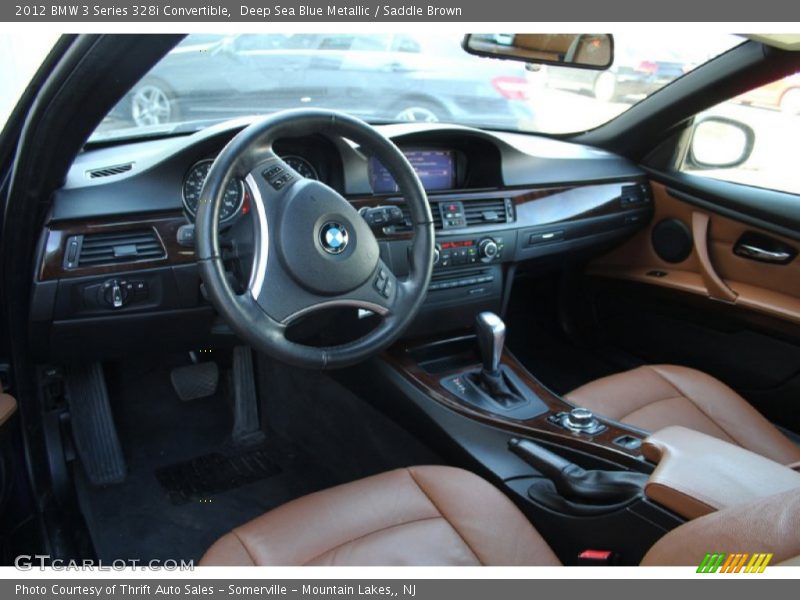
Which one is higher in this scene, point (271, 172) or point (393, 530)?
point (271, 172)

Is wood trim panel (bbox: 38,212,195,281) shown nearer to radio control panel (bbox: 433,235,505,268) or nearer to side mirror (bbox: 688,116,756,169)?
radio control panel (bbox: 433,235,505,268)

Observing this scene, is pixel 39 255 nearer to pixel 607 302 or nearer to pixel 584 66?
pixel 584 66

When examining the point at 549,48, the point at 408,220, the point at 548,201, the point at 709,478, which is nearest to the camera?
the point at 709,478

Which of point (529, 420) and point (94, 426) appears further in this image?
point (94, 426)

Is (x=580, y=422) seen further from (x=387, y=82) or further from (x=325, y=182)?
(x=387, y=82)

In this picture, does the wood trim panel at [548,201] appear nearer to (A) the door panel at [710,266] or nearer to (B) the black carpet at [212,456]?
(A) the door panel at [710,266]

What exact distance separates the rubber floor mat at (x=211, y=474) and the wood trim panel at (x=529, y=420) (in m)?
0.65

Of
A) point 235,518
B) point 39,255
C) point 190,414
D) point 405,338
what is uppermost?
point 39,255

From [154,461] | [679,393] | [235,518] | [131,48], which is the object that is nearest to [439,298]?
[679,393]

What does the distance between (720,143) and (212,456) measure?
2295 mm

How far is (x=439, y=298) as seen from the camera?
2.20 m

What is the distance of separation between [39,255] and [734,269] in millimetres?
2295

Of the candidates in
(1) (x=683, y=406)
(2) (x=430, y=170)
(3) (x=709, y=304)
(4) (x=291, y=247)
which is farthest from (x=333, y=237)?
(3) (x=709, y=304)

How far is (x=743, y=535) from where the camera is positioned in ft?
3.00
